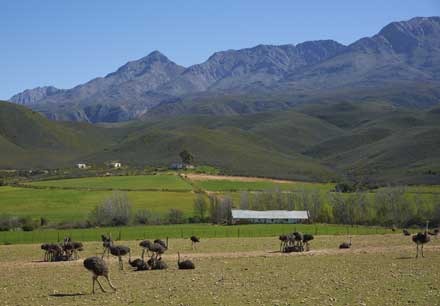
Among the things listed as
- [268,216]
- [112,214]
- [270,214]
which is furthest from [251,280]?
[270,214]

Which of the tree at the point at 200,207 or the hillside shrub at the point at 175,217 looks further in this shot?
the tree at the point at 200,207

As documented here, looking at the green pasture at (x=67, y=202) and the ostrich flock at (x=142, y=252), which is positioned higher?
the green pasture at (x=67, y=202)

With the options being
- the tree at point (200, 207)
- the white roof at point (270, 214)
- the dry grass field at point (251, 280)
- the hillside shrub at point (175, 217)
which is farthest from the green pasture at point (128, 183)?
the dry grass field at point (251, 280)

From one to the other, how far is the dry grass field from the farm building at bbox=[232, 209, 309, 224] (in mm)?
41600

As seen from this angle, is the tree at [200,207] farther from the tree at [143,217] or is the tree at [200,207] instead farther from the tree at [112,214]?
the tree at [112,214]

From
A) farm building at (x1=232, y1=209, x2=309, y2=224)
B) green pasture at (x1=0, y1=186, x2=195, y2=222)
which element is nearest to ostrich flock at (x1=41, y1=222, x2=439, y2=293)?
farm building at (x1=232, y1=209, x2=309, y2=224)

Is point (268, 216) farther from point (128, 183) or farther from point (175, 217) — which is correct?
point (128, 183)

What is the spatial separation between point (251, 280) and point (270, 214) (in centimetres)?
5977

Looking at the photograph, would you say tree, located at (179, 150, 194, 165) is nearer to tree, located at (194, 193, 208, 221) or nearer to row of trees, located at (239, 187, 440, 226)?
row of trees, located at (239, 187, 440, 226)

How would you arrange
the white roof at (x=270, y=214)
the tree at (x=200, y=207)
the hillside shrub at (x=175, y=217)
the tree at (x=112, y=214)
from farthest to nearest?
the tree at (x=200, y=207)
the white roof at (x=270, y=214)
the hillside shrub at (x=175, y=217)
the tree at (x=112, y=214)

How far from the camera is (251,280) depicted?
27.3 meters

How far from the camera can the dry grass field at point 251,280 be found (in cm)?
2242

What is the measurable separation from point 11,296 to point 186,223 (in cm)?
5709

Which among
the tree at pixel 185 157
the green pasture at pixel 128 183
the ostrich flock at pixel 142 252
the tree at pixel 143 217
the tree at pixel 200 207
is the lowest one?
the ostrich flock at pixel 142 252
